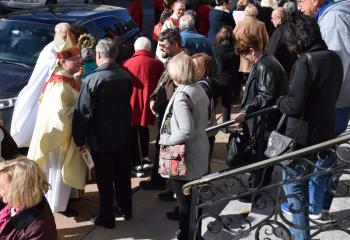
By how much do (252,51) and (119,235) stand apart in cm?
219

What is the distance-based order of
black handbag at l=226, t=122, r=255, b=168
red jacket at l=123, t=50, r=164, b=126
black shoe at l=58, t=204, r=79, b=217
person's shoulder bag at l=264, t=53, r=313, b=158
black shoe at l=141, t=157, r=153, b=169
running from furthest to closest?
black shoe at l=141, t=157, r=153, b=169 → red jacket at l=123, t=50, r=164, b=126 → black shoe at l=58, t=204, r=79, b=217 → black handbag at l=226, t=122, r=255, b=168 → person's shoulder bag at l=264, t=53, r=313, b=158

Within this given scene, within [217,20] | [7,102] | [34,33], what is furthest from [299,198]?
[217,20]

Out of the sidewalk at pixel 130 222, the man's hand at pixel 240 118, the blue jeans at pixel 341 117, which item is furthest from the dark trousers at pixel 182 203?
the blue jeans at pixel 341 117

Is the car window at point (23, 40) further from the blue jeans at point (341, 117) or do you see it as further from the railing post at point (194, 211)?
the blue jeans at point (341, 117)

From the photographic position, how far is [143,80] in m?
6.05

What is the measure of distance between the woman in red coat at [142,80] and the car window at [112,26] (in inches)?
79.8

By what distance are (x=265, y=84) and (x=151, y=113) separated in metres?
1.71

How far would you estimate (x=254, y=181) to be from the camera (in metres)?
5.13

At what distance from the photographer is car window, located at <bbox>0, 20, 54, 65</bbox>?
7.05m

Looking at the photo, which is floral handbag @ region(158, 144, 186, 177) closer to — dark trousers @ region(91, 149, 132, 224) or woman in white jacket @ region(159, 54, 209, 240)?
woman in white jacket @ region(159, 54, 209, 240)

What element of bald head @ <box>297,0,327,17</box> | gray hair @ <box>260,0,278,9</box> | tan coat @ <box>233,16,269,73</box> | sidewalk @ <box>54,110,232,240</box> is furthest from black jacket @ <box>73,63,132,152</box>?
gray hair @ <box>260,0,278,9</box>

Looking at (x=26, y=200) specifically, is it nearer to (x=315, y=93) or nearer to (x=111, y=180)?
(x=111, y=180)

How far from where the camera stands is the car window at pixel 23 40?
705 centimetres

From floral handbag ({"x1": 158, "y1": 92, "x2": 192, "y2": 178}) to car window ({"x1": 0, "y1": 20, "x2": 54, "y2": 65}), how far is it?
3.11m
